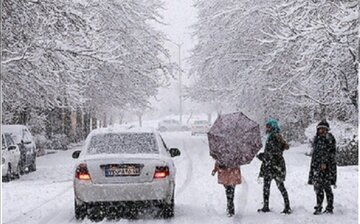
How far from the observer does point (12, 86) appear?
17.5 metres

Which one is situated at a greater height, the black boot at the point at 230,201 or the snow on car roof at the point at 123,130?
the snow on car roof at the point at 123,130

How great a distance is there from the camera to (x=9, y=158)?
20.1 meters

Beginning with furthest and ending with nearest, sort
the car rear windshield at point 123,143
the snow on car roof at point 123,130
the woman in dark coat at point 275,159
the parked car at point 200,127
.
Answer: the parked car at point 200,127 < the snow on car roof at point 123,130 < the car rear windshield at point 123,143 < the woman in dark coat at point 275,159

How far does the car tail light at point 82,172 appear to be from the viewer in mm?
11031

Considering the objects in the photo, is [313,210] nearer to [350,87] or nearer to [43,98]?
[350,87]

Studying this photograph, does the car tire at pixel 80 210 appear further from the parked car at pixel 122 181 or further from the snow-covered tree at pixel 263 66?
the snow-covered tree at pixel 263 66

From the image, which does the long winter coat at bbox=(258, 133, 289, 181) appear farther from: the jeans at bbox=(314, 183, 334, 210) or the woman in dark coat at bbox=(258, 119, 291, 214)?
the jeans at bbox=(314, 183, 334, 210)

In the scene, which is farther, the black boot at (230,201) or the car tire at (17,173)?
the car tire at (17,173)

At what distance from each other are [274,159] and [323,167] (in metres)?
0.82

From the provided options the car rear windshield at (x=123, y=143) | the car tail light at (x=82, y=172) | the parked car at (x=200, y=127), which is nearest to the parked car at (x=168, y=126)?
the parked car at (x=200, y=127)

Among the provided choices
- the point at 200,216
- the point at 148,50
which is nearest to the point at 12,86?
the point at 200,216

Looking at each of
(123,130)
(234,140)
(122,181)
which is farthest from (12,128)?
(122,181)

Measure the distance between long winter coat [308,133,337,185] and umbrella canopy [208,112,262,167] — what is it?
115 centimetres

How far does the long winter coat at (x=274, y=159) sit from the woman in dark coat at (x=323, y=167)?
0.53 meters
